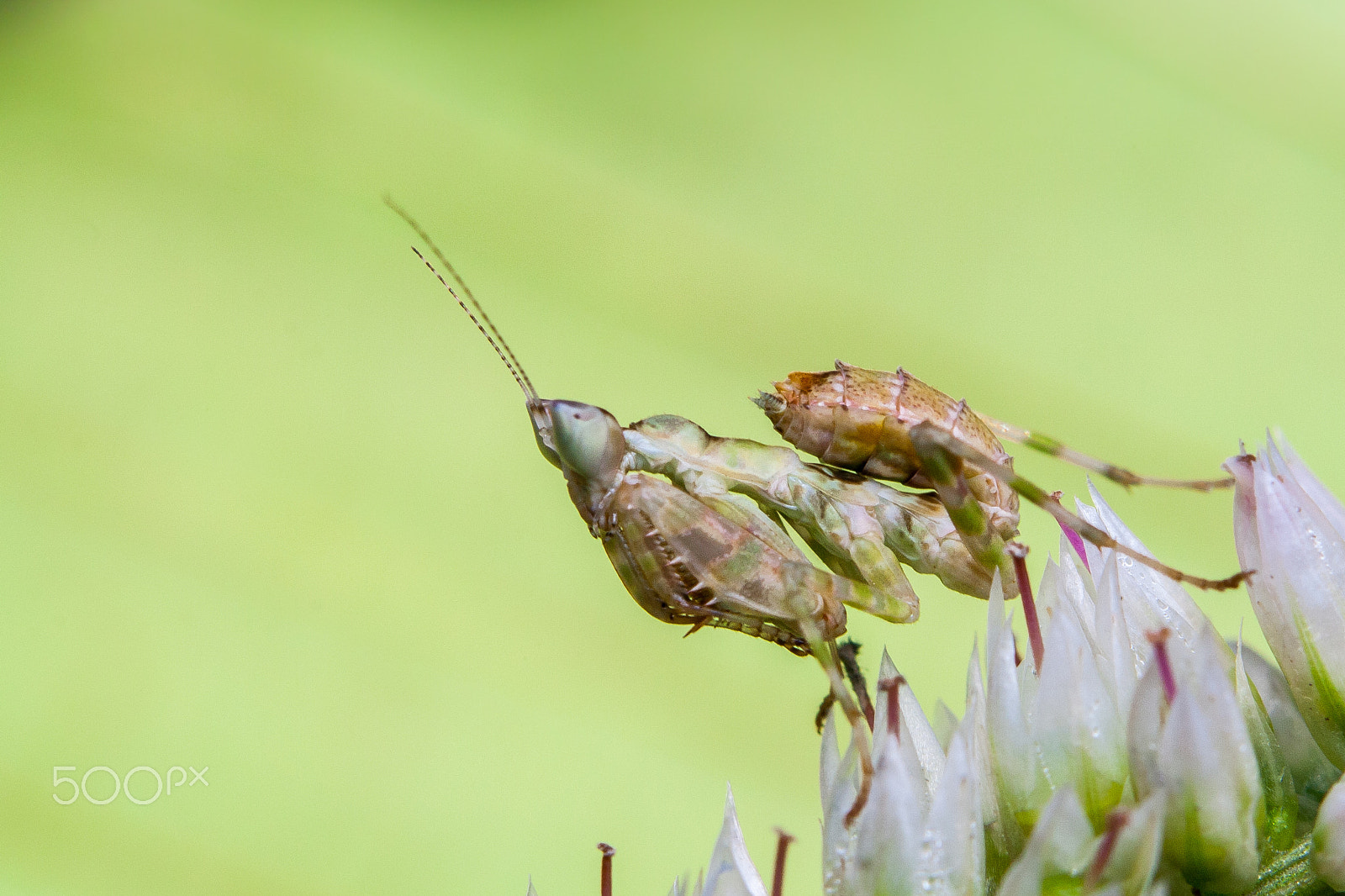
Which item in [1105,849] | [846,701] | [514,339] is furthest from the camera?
[514,339]

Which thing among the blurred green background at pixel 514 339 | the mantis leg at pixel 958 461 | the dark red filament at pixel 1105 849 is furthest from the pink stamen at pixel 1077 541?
the blurred green background at pixel 514 339

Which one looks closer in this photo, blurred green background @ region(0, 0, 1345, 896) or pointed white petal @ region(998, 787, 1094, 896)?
pointed white petal @ region(998, 787, 1094, 896)

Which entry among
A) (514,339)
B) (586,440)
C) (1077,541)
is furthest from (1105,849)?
(514,339)

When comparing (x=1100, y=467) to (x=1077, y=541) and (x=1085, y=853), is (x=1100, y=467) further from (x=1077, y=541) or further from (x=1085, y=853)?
(x=1085, y=853)

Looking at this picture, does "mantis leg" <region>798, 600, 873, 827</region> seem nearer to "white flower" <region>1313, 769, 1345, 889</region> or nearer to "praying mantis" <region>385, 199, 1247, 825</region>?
"praying mantis" <region>385, 199, 1247, 825</region>

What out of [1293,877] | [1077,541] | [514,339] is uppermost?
→ [514,339]

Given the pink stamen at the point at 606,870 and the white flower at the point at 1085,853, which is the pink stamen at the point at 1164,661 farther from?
the pink stamen at the point at 606,870

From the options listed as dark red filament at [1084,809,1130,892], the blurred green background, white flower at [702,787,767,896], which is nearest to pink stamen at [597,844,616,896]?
white flower at [702,787,767,896]
